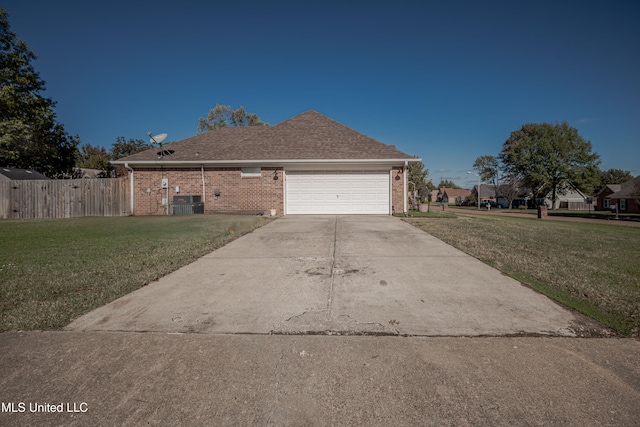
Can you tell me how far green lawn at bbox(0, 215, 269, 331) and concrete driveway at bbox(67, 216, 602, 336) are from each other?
0.38 metres

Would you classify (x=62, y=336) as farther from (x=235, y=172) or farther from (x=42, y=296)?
(x=235, y=172)

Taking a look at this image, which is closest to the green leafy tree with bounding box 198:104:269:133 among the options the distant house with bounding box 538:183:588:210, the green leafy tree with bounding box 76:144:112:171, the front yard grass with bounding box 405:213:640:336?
the green leafy tree with bounding box 76:144:112:171

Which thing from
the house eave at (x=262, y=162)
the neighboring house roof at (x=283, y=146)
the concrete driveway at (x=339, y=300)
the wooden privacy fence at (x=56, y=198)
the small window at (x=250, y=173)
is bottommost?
the concrete driveway at (x=339, y=300)

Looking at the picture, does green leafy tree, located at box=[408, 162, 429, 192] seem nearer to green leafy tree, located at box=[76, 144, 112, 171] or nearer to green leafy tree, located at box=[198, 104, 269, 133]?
green leafy tree, located at box=[198, 104, 269, 133]

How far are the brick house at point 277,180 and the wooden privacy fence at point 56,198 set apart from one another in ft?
4.27

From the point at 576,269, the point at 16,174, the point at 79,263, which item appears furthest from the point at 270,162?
the point at 16,174

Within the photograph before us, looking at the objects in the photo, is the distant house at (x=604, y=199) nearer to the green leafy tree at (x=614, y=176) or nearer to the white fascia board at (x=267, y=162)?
the green leafy tree at (x=614, y=176)

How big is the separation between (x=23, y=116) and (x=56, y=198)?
11724 mm

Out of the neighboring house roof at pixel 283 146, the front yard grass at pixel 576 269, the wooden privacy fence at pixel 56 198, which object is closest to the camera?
the front yard grass at pixel 576 269

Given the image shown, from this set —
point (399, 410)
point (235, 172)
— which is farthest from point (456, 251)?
point (235, 172)

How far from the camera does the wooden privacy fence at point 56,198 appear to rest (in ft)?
45.7

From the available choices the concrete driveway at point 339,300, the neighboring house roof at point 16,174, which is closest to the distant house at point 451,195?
the neighboring house roof at point 16,174

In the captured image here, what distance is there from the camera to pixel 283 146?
15.2 m

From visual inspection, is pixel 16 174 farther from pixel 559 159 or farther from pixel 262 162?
pixel 559 159
